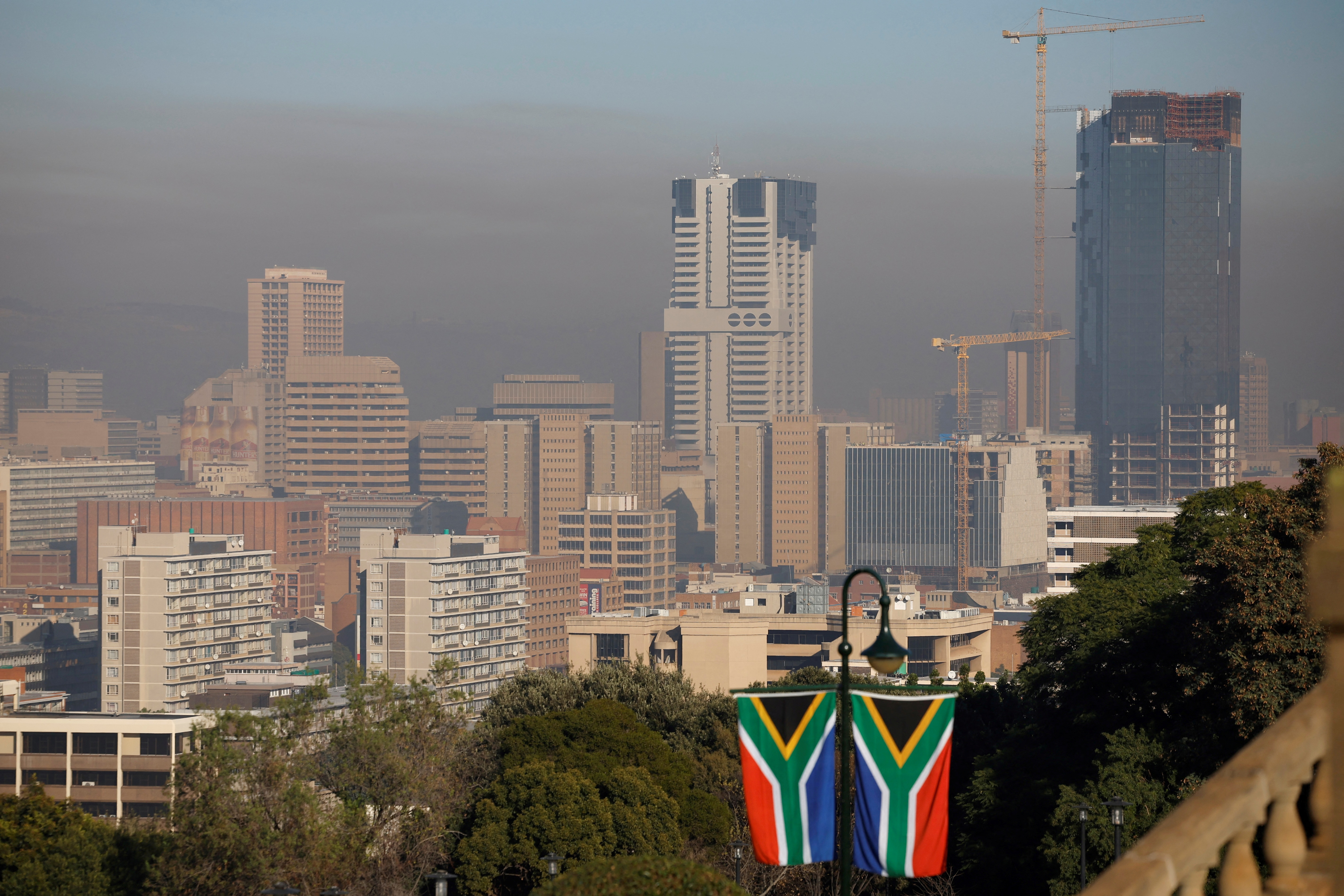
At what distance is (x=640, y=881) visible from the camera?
16.3 metres

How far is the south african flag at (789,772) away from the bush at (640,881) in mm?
2232

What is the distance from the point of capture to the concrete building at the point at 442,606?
552 feet

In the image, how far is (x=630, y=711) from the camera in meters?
41.4

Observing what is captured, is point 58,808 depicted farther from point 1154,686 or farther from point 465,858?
point 1154,686

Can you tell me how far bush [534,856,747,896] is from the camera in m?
16.1

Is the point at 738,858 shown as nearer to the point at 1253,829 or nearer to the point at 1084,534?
the point at 1253,829

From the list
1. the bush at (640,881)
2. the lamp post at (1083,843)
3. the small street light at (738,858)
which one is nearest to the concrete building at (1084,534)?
the small street light at (738,858)

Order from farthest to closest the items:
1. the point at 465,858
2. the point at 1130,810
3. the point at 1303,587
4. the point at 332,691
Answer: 1. the point at 332,691
2. the point at 465,858
3. the point at 1130,810
4. the point at 1303,587

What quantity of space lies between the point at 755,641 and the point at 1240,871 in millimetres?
121545

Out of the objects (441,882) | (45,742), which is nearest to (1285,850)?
(441,882)

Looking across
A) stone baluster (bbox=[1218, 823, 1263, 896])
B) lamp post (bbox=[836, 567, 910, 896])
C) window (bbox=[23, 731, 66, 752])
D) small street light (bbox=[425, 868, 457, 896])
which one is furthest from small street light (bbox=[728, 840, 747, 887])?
window (bbox=[23, 731, 66, 752])

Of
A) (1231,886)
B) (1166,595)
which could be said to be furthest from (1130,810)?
(1231,886)

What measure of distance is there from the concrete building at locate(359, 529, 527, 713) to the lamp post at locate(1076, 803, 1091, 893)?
136 metres

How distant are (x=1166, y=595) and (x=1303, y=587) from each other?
8816mm
